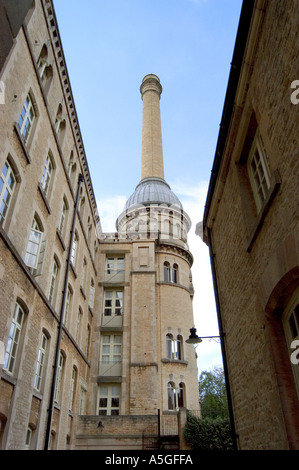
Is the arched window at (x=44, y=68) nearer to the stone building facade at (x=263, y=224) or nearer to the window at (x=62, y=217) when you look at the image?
the window at (x=62, y=217)

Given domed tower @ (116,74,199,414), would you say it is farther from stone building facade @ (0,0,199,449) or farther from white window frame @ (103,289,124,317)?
white window frame @ (103,289,124,317)

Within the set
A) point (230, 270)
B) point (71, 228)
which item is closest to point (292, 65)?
point (230, 270)

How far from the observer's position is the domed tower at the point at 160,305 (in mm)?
22000

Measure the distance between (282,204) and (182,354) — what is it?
800 inches

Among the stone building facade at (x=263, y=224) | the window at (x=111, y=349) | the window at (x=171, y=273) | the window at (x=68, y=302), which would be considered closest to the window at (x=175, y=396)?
the window at (x=111, y=349)

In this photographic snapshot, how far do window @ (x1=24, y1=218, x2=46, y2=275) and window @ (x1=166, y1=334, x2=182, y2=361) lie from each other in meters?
13.2

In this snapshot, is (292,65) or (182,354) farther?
(182,354)

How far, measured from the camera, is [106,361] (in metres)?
23.3

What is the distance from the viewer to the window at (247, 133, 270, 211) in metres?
6.61

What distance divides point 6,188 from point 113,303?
15.9 m

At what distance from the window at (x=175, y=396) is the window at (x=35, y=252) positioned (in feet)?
44.0

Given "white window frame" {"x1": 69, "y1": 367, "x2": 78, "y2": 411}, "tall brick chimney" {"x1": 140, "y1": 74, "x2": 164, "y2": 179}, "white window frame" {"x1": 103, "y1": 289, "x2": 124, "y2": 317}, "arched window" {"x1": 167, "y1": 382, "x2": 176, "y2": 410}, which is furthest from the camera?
"tall brick chimney" {"x1": 140, "y1": 74, "x2": 164, "y2": 179}

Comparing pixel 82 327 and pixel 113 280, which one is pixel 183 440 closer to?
pixel 82 327

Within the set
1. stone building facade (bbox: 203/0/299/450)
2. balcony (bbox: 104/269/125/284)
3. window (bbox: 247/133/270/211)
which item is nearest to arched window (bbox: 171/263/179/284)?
balcony (bbox: 104/269/125/284)
